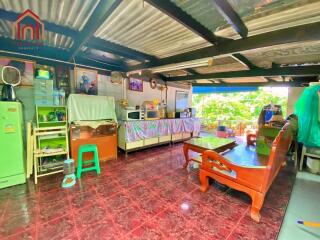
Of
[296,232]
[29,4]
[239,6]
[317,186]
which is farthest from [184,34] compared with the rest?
[317,186]

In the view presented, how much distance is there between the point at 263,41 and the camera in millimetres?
2051

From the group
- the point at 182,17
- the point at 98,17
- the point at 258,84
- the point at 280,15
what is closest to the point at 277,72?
the point at 258,84

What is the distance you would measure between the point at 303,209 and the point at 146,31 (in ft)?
11.5

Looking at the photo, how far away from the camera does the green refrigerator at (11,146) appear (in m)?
2.36

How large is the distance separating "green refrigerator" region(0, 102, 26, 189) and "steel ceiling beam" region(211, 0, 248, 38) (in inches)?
130

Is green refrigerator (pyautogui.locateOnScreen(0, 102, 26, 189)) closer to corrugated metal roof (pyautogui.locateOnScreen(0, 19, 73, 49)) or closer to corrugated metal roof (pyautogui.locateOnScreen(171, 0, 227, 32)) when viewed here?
corrugated metal roof (pyautogui.locateOnScreen(0, 19, 73, 49))

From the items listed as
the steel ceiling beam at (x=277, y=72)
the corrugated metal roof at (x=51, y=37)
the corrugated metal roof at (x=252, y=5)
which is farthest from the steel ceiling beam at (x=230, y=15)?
the corrugated metal roof at (x=51, y=37)

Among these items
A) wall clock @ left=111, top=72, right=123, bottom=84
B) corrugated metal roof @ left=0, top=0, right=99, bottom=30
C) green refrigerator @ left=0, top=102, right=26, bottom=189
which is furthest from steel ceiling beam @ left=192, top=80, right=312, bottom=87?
green refrigerator @ left=0, top=102, right=26, bottom=189

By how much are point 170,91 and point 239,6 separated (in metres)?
4.50

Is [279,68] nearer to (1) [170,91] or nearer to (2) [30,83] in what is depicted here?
(1) [170,91]

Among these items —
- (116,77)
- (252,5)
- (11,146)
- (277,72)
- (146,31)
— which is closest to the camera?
(252,5)

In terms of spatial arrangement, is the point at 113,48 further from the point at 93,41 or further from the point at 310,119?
the point at 310,119

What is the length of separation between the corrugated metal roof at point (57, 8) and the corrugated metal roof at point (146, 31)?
0.89 ft

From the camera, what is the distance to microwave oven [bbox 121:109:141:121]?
401cm
